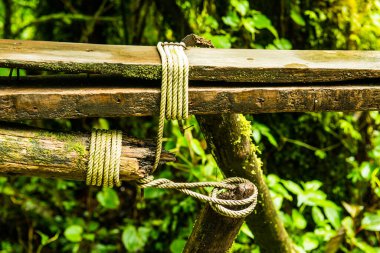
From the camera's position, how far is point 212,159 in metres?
1.96

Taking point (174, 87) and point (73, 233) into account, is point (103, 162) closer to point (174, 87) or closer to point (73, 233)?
point (174, 87)

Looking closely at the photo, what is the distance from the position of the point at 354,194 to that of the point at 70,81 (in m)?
1.84

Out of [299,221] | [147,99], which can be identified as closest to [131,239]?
[299,221]

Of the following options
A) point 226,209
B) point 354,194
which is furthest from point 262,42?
point 226,209

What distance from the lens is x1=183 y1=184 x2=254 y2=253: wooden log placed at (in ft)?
3.79

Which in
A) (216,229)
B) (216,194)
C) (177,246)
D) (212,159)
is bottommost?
(177,246)

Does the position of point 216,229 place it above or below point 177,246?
above

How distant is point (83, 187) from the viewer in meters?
2.80

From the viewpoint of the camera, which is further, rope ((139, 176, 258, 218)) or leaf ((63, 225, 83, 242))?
leaf ((63, 225, 83, 242))

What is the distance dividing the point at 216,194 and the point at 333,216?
90cm

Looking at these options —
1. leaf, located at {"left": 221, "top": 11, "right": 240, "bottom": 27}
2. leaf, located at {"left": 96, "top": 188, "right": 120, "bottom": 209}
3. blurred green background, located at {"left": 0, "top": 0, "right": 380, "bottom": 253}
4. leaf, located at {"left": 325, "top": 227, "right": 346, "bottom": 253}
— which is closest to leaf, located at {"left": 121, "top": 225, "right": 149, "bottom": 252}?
blurred green background, located at {"left": 0, "top": 0, "right": 380, "bottom": 253}

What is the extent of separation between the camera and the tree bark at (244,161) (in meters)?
1.21

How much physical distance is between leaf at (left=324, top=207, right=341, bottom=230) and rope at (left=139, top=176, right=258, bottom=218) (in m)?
0.81

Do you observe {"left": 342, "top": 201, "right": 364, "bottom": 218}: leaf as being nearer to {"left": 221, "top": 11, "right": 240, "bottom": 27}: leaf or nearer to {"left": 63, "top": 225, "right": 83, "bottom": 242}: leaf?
{"left": 221, "top": 11, "right": 240, "bottom": 27}: leaf
